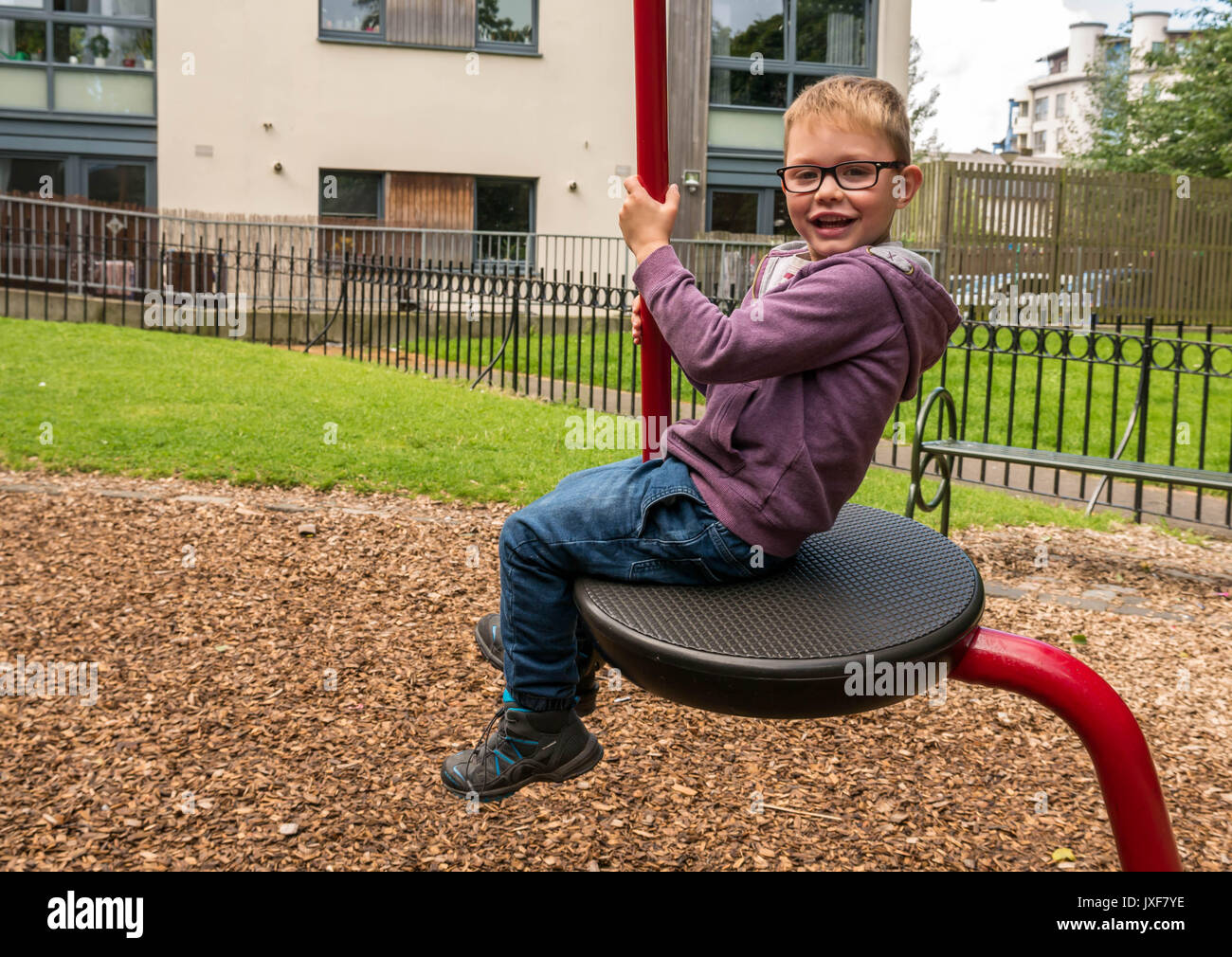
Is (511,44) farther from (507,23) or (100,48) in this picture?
(100,48)

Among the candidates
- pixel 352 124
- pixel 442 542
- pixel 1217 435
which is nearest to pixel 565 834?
pixel 442 542

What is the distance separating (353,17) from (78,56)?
13.7 ft

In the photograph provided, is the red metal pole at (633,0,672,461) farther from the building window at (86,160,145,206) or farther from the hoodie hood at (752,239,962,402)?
the building window at (86,160,145,206)

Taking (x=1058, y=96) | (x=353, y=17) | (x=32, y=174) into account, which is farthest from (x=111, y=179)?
(x=1058, y=96)

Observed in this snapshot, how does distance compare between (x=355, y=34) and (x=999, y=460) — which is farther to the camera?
(x=355, y=34)

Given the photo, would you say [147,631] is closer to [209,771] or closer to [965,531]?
[209,771]

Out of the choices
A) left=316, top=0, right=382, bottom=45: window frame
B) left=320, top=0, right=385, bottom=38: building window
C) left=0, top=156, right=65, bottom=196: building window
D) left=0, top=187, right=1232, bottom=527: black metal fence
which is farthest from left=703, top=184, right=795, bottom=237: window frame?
left=0, top=156, right=65, bottom=196: building window

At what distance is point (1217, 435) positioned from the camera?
401 inches

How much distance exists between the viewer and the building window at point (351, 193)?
1767 cm

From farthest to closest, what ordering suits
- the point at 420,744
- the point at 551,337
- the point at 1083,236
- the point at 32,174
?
the point at 32,174
the point at 1083,236
the point at 551,337
the point at 420,744

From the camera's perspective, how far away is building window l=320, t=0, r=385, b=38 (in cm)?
1748

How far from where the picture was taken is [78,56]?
1748 centimetres

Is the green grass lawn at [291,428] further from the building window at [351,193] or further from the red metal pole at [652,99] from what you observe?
the building window at [351,193]

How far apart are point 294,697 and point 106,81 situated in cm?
1650
